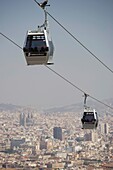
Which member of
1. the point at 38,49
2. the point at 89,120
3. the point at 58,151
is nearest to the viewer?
the point at 38,49

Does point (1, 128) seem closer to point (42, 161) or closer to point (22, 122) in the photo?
point (22, 122)

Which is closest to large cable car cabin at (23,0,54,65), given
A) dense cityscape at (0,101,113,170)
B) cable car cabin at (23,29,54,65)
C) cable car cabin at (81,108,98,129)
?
cable car cabin at (23,29,54,65)

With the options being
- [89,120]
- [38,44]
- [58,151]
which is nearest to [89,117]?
[89,120]

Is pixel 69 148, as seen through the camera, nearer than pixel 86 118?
No

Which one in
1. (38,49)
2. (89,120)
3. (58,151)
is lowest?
(89,120)

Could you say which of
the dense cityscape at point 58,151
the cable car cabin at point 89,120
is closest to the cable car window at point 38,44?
the cable car cabin at point 89,120

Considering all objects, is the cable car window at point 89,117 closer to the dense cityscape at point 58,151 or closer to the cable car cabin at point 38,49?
the cable car cabin at point 38,49

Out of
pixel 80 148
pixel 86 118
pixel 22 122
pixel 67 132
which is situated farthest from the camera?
pixel 22 122

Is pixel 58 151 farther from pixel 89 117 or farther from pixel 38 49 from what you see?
pixel 38 49

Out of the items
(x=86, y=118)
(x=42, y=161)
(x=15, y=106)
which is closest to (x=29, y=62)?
(x=86, y=118)
